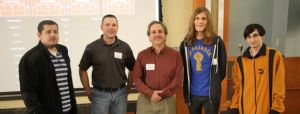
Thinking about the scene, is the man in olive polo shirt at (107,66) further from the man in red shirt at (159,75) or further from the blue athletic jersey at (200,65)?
the blue athletic jersey at (200,65)

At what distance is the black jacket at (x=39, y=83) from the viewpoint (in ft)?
5.79

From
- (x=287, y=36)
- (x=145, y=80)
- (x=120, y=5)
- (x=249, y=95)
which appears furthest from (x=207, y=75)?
(x=287, y=36)

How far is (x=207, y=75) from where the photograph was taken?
2115 millimetres

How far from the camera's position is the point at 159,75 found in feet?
6.84

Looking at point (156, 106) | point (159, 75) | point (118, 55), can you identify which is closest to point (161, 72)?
point (159, 75)

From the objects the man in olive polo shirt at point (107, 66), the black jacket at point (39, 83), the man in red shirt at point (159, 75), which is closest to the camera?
the black jacket at point (39, 83)

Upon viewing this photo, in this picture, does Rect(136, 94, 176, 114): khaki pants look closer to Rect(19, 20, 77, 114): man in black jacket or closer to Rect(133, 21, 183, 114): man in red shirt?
Rect(133, 21, 183, 114): man in red shirt

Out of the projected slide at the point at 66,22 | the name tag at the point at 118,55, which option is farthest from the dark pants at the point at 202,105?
the projected slide at the point at 66,22

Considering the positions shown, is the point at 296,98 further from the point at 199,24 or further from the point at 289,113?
the point at 199,24

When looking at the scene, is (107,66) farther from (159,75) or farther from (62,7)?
(62,7)

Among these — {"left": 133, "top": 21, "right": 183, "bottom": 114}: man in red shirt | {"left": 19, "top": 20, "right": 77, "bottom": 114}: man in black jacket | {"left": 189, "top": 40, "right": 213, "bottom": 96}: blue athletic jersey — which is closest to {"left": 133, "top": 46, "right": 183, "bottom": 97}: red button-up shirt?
{"left": 133, "top": 21, "right": 183, "bottom": 114}: man in red shirt

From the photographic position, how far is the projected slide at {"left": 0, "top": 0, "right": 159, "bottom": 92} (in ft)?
9.35

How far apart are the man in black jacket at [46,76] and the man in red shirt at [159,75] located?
1.95ft

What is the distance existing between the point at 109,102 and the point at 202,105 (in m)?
0.82
